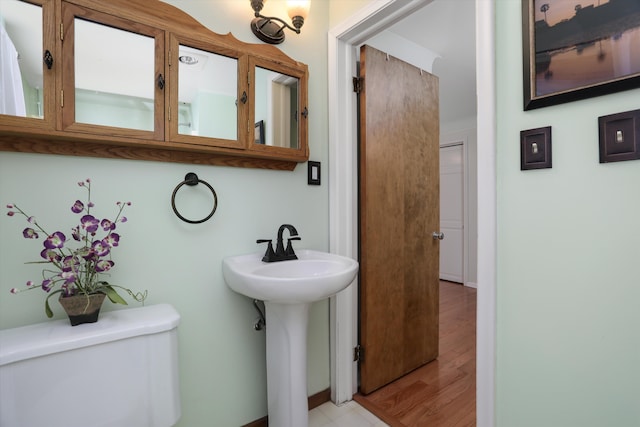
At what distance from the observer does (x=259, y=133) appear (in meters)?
1.38

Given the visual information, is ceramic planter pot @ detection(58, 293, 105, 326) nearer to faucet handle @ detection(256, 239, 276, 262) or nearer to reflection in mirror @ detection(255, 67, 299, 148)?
faucet handle @ detection(256, 239, 276, 262)

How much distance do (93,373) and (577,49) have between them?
1687mm

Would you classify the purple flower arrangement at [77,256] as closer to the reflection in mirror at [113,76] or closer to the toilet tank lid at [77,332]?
the toilet tank lid at [77,332]

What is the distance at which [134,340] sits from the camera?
0.97 meters

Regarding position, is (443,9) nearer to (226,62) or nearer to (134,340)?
(226,62)

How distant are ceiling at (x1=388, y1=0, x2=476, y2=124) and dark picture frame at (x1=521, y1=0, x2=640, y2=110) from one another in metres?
0.87

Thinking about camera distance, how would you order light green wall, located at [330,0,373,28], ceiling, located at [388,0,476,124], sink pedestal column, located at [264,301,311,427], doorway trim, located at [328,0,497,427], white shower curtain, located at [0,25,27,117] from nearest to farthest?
1. white shower curtain, located at [0,25,27,117]
2. doorway trim, located at [328,0,497,427]
3. sink pedestal column, located at [264,301,311,427]
4. light green wall, located at [330,0,373,28]
5. ceiling, located at [388,0,476,124]

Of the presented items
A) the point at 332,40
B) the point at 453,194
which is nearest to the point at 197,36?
the point at 332,40

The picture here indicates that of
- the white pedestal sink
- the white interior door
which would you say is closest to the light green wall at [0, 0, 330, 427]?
the white pedestal sink

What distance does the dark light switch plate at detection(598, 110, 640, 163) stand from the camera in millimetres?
775

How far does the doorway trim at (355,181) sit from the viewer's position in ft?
3.38

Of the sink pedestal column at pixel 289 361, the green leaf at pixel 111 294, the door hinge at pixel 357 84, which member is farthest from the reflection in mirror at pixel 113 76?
the door hinge at pixel 357 84

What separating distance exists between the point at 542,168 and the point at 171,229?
134cm

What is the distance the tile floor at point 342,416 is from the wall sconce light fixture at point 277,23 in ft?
6.29
